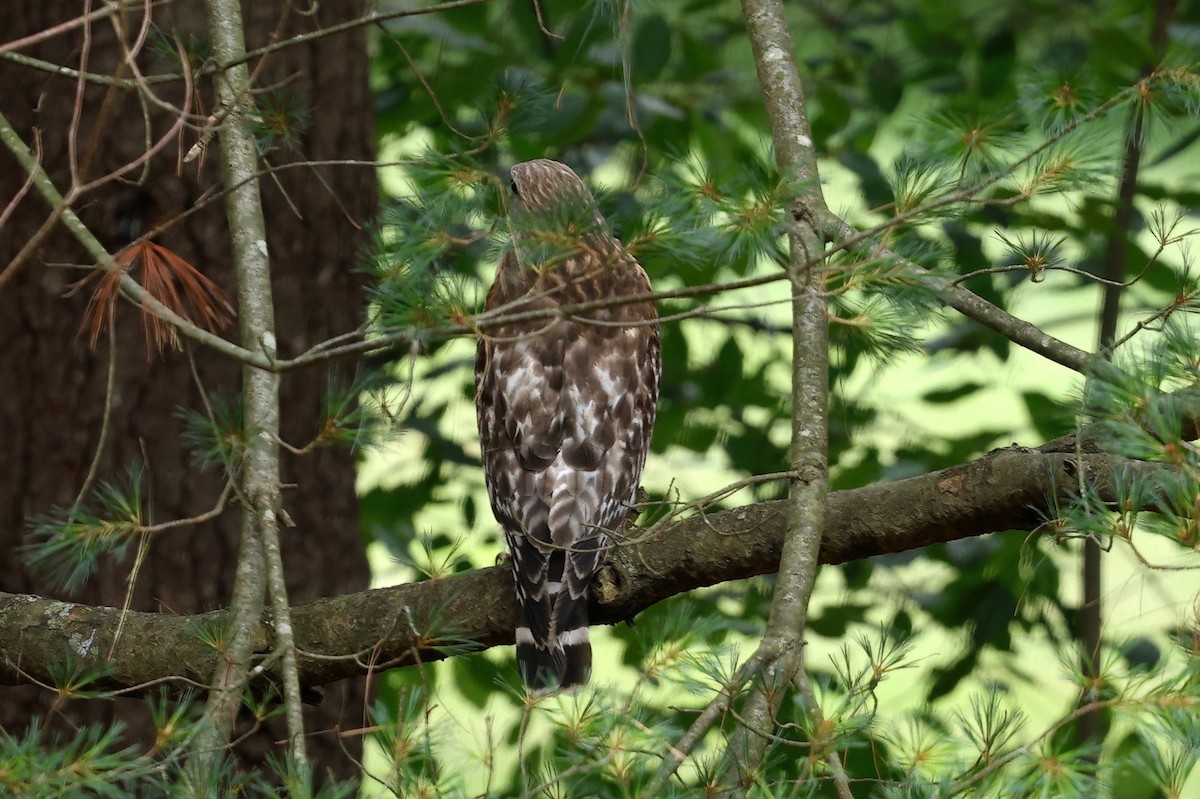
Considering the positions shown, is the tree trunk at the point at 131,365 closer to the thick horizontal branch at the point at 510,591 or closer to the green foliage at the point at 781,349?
the green foliage at the point at 781,349

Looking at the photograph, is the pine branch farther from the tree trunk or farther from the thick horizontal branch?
the tree trunk

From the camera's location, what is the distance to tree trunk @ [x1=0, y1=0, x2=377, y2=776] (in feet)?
11.1

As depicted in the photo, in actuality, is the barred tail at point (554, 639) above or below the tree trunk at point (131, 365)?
below

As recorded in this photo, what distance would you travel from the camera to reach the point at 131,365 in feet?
11.3

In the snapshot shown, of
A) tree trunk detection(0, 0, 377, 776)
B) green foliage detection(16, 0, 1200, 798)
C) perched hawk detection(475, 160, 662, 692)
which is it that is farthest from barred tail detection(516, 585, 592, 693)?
tree trunk detection(0, 0, 377, 776)

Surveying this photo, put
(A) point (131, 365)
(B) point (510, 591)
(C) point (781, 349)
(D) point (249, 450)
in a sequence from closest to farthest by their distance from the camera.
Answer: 1. (D) point (249, 450)
2. (B) point (510, 591)
3. (A) point (131, 365)
4. (C) point (781, 349)

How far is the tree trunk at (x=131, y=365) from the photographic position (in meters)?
3.38

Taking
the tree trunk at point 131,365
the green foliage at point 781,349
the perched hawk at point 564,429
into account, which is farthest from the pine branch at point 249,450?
the tree trunk at point 131,365

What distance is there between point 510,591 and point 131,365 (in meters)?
1.22

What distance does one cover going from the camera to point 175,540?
3.39m

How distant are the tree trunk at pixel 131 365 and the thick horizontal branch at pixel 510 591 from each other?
57 cm

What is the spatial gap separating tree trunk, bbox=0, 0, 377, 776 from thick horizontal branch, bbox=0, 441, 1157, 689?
567 millimetres

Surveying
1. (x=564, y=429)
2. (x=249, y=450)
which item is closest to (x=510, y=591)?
(x=564, y=429)

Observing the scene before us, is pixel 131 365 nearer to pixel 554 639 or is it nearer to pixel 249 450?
pixel 554 639
